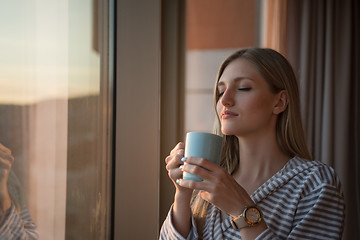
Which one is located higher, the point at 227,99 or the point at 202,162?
the point at 227,99

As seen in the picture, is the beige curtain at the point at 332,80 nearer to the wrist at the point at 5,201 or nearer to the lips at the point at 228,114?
the lips at the point at 228,114

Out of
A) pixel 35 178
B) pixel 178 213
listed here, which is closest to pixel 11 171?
pixel 35 178

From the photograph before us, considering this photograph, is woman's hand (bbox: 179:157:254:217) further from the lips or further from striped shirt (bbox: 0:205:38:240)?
striped shirt (bbox: 0:205:38:240)

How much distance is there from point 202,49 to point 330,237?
2.31m

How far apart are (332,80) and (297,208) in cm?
131

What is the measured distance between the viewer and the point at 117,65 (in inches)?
47.6

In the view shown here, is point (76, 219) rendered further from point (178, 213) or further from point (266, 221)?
point (266, 221)

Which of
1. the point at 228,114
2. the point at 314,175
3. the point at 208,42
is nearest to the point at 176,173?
the point at 228,114

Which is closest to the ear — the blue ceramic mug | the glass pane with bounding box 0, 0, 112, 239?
the blue ceramic mug

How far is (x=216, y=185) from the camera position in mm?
823

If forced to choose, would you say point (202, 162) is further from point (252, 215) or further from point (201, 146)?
point (252, 215)

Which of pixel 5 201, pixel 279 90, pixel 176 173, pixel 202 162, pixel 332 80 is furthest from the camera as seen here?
pixel 332 80

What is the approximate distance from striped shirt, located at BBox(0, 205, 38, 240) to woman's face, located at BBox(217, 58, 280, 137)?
1.80 feet

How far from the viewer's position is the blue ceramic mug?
817mm
